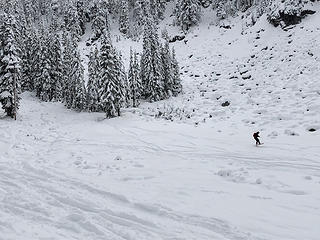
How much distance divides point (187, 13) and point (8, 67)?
42.5 metres

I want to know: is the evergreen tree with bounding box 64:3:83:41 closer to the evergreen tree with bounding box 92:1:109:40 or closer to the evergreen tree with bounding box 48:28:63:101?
the evergreen tree with bounding box 92:1:109:40

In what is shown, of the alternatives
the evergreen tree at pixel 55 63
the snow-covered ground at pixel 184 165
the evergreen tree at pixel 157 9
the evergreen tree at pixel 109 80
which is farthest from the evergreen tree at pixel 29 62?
the evergreen tree at pixel 157 9

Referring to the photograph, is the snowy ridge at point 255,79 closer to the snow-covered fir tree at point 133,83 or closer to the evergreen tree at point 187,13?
the snow-covered fir tree at point 133,83

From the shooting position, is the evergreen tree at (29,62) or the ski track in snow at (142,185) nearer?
the ski track in snow at (142,185)

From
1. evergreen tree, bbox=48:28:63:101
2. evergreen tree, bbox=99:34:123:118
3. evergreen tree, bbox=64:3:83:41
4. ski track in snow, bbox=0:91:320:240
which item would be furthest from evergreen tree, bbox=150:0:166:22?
ski track in snow, bbox=0:91:320:240

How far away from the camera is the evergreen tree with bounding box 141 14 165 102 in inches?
1823

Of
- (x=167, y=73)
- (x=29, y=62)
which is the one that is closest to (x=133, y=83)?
(x=167, y=73)

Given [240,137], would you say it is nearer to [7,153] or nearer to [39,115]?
[7,153]

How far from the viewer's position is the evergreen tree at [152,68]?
46.3 m

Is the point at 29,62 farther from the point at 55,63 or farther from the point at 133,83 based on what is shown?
the point at 133,83

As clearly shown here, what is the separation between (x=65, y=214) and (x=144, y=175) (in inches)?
217

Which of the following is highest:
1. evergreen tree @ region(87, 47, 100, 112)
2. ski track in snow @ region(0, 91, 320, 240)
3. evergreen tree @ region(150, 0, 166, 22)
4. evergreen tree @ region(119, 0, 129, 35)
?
evergreen tree @ region(150, 0, 166, 22)

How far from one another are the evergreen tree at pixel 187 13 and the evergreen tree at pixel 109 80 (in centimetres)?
3624

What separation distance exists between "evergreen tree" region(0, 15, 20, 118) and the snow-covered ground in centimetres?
306
